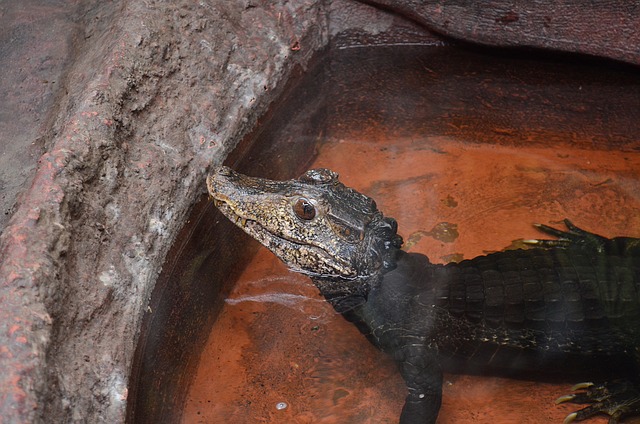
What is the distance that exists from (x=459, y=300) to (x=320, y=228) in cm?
84

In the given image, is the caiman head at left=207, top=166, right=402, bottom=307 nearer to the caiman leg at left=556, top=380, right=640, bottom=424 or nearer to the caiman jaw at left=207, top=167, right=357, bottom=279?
the caiman jaw at left=207, top=167, right=357, bottom=279

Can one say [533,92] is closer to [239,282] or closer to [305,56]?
[305,56]

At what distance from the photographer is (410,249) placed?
3.93 metres

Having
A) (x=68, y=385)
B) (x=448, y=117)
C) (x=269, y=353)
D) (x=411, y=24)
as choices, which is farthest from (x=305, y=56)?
(x=68, y=385)

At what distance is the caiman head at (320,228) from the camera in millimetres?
3311

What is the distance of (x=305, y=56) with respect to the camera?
4.09 meters

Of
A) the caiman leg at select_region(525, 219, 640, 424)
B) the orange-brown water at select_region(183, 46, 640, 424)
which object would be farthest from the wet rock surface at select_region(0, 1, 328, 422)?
the caiman leg at select_region(525, 219, 640, 424)

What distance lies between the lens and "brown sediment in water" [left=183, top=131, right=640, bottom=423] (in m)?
3.28

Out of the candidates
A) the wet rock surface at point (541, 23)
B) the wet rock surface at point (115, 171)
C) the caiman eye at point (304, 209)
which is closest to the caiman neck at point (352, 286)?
the caiman eye at point (304, 209)

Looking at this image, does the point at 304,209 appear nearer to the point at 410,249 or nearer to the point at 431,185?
the point at 410,249

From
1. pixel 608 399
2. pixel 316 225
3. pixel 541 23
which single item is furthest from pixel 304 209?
pixel 541 23

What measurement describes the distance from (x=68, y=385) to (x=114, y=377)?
22cm

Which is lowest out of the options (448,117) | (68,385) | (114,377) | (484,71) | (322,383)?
(322,383)

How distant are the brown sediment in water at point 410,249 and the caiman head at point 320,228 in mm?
339
